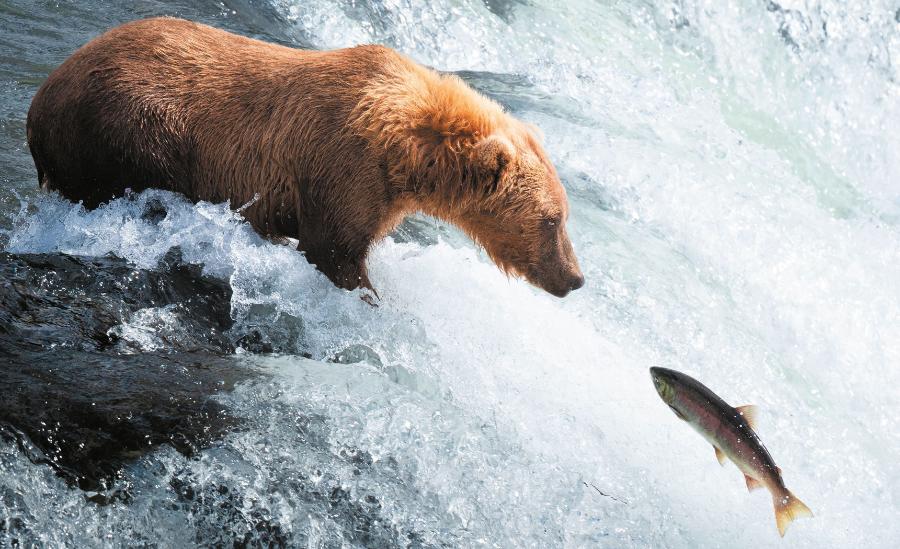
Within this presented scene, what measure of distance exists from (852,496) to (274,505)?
4.13 meters

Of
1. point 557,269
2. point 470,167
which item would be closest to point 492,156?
point 470,167

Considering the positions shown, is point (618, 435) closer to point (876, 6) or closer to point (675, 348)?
point (675, 348)

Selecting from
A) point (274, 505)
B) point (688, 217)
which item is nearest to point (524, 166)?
point (274, 505)

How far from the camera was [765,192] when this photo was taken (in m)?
9.12

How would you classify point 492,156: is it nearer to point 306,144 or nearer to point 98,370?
point 306,144

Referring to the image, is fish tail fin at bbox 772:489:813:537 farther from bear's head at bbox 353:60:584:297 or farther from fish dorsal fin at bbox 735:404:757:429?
bear's head at bbox 353:60:584:297

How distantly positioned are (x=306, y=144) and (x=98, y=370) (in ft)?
5.26

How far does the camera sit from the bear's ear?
471 centimetres

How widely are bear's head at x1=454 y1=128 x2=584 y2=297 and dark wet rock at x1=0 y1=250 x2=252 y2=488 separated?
139cm

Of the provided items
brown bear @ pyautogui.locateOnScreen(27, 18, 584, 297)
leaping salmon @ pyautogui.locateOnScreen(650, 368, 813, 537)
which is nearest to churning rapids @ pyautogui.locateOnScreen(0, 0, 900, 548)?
brown bear @ pyautogui.locateOnScreen(27, 18, 584, 297)

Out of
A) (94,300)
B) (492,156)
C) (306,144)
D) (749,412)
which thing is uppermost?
(492,156)

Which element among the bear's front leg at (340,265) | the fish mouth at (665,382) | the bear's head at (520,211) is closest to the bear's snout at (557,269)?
the bear's head at (520,211)

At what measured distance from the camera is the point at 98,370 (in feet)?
12.1

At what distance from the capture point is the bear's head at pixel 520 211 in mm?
4773
